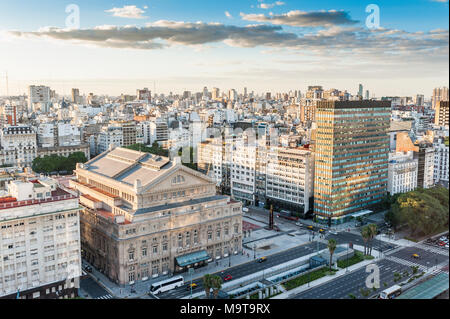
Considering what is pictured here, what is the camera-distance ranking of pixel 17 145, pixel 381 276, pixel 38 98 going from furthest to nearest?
pixel 38 98 → pixel 17 145 → pixel 381 276

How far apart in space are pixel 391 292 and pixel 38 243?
21.0 m

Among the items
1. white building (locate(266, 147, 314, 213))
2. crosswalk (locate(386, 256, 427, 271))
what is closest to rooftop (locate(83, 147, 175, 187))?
white building (locate(266, 147, 314, 213))

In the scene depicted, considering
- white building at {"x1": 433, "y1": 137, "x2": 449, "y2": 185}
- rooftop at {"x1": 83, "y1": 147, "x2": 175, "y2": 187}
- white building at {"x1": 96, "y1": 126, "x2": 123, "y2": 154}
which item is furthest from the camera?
white building at {"x1": 96, "y1": 126, "x2": 123, "y2": 154}

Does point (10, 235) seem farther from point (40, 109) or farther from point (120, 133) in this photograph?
point (40, 109)

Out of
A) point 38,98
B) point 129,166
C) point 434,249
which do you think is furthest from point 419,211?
point 38,98

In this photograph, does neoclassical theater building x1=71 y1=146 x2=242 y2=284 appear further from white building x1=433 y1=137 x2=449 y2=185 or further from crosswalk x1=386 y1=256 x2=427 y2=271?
white building x1=433 y1=137 x2=449 y2=185

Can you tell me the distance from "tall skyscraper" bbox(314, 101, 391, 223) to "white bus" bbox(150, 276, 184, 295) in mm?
18847

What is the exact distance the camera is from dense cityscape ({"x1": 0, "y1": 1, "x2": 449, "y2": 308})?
24750mm

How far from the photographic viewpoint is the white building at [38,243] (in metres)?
23.2

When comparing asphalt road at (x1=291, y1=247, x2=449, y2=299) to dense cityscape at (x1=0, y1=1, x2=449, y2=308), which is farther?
asphalt road at (x1=291, y1=247, x2=449, y2=299)

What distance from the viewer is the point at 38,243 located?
78.9 feet

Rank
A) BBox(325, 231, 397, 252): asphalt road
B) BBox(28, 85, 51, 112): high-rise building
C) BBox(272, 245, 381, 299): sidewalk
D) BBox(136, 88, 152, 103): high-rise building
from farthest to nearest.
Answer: BBox(136, 88, 152, 103): high-rise building → BBox(28, 85, 51, 112): high-rise building → BBox(325, 231, 397, 252): asphalt road → BBox(272, 245, 381, 299): sidewalk

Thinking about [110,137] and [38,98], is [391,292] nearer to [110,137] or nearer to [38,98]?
[110,137]

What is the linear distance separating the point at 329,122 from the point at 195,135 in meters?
43.4
